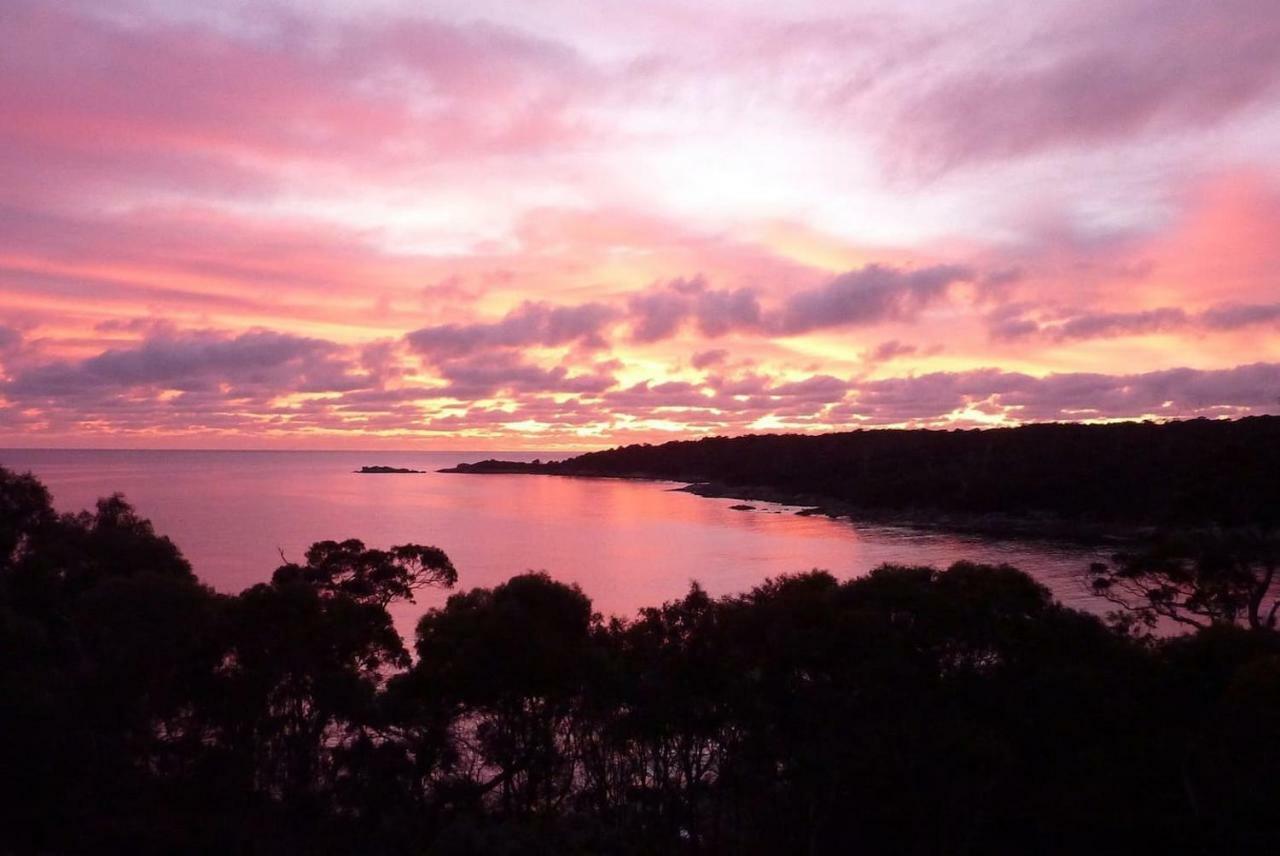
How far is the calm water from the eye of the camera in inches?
2142

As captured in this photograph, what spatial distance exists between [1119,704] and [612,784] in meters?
8.24

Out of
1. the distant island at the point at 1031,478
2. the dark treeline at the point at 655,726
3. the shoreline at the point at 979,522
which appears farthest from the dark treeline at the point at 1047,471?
the dark treeline at the point at 655,726

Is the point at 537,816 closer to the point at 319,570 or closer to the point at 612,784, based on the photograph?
the point at 612,784

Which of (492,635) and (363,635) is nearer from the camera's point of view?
(492,635)

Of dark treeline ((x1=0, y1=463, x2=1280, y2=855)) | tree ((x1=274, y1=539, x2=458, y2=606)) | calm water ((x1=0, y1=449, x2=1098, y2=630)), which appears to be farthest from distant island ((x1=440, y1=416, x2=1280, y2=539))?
tree ((x1=274, y1=539, x2=458, y2=606))

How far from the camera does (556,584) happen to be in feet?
61.2

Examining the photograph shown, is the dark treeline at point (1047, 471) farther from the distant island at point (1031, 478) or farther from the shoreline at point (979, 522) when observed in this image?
the shoreline at point (979, 522)

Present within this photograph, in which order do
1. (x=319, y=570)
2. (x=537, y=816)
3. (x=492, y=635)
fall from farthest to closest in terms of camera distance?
(x=319, y=570) → (x=492, y=635) → (x=537, y=816)

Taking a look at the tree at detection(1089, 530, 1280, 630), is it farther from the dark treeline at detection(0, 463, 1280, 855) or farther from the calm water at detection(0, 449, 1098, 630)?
the calm water at detection(0, 449, 1098, 630)

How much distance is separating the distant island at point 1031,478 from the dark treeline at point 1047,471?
130 millimetres

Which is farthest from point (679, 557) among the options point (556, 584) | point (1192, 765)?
point (1192, 765)

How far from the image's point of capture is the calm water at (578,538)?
5441cm

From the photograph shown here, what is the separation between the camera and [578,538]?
7694 centimetres

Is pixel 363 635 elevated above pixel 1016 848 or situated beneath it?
elevated above
